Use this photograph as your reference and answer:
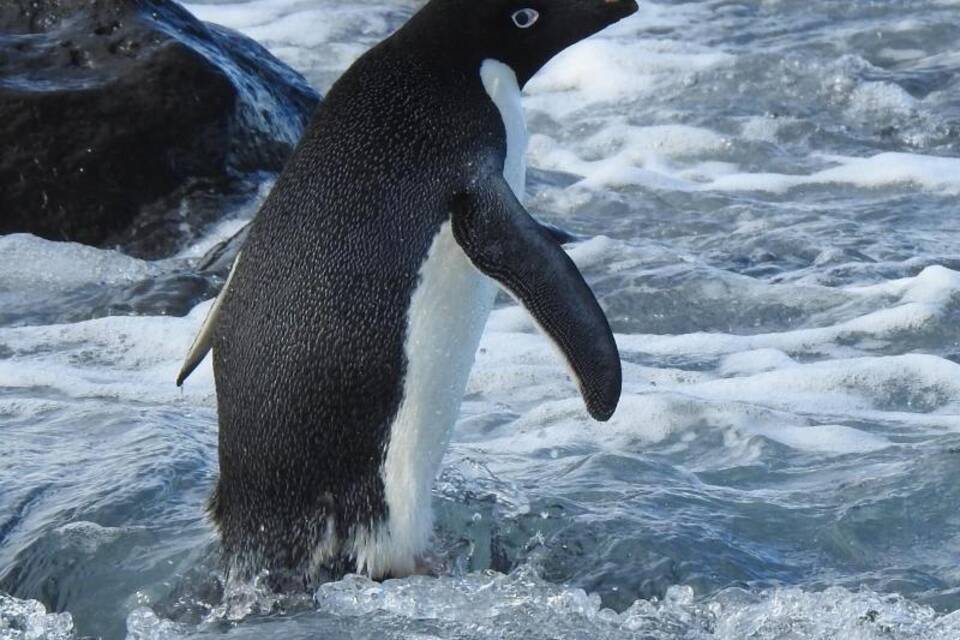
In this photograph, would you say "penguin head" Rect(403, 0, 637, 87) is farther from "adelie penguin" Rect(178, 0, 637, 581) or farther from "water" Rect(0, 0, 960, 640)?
"water" Rect(0, 0, 960, 640)

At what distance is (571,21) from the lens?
375cm

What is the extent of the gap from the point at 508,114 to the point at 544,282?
47 cm

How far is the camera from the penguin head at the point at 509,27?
349 cm

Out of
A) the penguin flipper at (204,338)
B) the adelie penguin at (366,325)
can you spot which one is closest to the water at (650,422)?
the adelie penguin at (366,325)

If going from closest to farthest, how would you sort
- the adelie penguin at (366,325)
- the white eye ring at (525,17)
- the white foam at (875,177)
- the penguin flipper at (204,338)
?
the adelie penguin at (366,325) → the penguin flipper at (204,338) → the white eye ring at (525,17) → the white foam at (875,177)

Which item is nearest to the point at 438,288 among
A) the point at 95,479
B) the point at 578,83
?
the point at 95,479

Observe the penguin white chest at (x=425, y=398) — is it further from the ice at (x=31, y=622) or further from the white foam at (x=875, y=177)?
the white foam at (x=875, y=177)

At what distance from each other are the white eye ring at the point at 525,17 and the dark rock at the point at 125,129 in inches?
110

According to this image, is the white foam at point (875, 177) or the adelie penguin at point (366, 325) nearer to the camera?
the adelie penguin at point (366, 325)

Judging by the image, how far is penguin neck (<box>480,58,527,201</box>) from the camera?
3510mm

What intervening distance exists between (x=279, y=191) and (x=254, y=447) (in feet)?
1.60

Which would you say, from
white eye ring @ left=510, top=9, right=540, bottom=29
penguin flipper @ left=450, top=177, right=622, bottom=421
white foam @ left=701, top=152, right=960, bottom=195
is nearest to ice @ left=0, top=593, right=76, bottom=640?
penguin flipper @ left=450, top=177, right=622, bottom=421

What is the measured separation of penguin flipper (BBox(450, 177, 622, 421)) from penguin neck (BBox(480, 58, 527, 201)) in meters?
0.26

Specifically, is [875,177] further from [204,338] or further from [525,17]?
[204,338]
